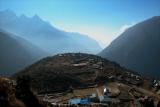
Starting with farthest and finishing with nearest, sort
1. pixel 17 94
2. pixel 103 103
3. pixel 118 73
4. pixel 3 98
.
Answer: pixel 118 73
pixel 103 103
pixel 17 94
pixel 3 98

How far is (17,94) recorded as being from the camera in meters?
32.8

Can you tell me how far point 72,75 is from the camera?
102000 mm

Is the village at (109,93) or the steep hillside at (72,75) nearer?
the village at (109,93)

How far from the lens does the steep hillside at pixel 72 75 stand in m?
91.9

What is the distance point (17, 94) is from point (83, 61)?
94638mm

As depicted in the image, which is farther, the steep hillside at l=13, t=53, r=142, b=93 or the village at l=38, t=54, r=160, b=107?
the steep hillside at l=13, t=53, r=142, b=93

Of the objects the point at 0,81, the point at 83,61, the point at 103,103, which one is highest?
the point at 83,61

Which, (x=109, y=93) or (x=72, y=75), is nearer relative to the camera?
(x=109, y=93)

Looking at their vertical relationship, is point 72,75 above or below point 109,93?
above

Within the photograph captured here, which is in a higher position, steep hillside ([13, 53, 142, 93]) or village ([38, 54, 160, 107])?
steep hillside ([13, 53, 142, 93])

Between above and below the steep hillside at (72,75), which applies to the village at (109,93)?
below

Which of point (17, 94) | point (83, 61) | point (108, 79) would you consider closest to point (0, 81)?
point (17, 94)

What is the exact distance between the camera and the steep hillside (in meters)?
91.9

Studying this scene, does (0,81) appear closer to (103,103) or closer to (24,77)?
(24,77)
